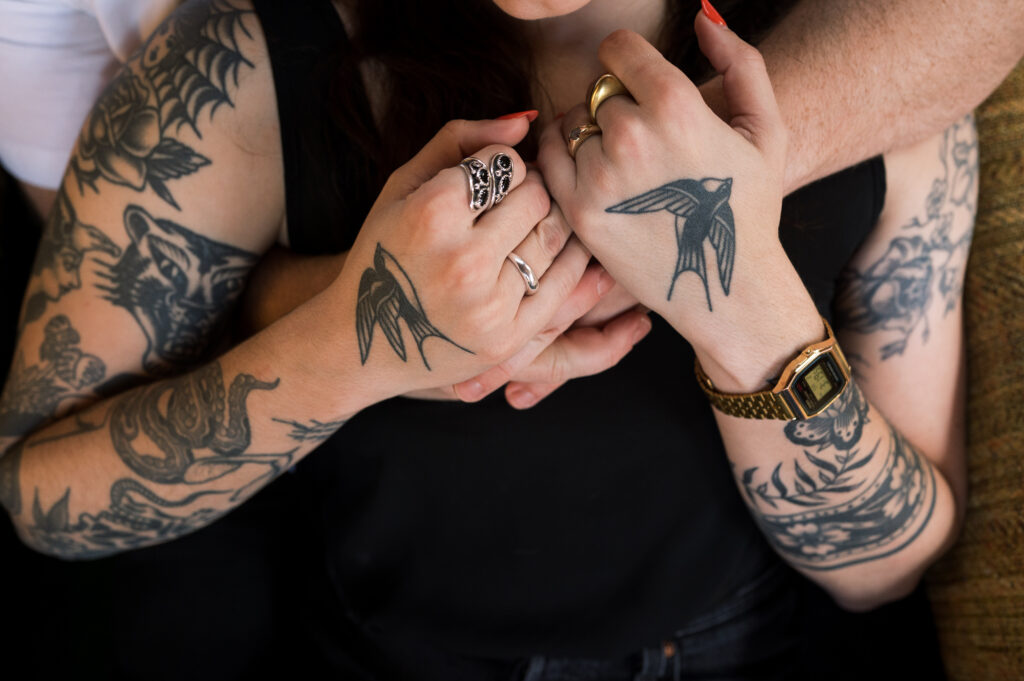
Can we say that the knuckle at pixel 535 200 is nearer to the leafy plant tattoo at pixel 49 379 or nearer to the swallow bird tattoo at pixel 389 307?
the swallow bird tattoo at pixel 389 307

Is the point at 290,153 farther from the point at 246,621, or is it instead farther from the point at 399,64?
the point at 246,621

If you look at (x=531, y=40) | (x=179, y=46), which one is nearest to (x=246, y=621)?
(x=179, y=46)

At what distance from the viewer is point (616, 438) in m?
1.01

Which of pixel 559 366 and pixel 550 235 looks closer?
pixel 550 235

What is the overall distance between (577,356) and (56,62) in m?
0.87

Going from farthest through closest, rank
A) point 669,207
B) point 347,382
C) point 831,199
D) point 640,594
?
point 640,594 < point 831,199 < point 347,382 < point 669,207

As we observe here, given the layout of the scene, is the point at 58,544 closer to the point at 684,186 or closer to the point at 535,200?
the point at 535,200

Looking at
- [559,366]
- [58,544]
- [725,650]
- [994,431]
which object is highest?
[559,366]

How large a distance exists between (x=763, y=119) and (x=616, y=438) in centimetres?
45

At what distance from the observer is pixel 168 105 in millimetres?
879

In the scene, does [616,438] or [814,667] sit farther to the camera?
[814,667]

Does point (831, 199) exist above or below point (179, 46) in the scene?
below

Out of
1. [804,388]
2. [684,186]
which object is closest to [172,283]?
[684,186]

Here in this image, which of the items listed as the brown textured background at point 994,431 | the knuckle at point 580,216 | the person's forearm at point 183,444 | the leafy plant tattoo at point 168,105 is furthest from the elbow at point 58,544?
the brown textured background at point 994,431
